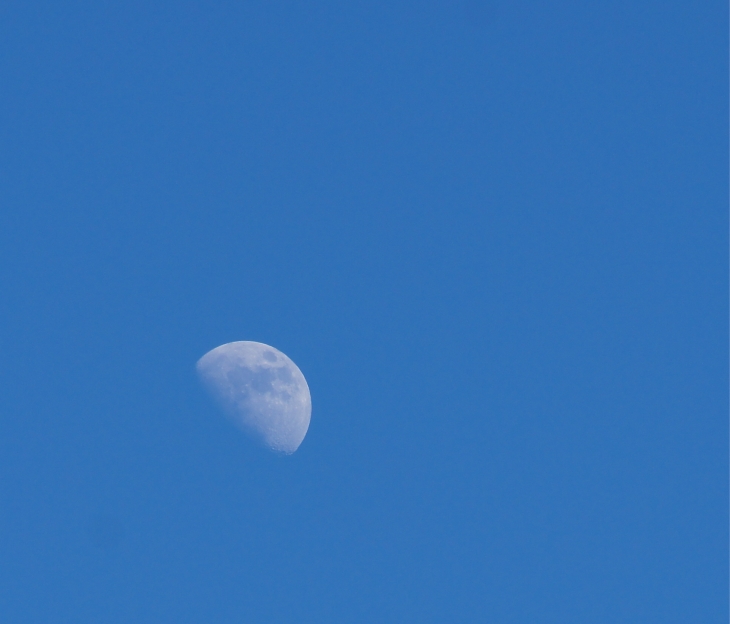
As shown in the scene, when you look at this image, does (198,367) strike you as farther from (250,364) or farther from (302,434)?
(302,434)

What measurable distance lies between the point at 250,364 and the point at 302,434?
4061 mm

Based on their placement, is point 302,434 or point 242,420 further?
point 302,434

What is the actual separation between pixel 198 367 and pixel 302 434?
557 centimetres

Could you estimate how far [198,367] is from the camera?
1860 inches

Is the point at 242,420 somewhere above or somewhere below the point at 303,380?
below

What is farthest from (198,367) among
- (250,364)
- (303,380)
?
(303,380)

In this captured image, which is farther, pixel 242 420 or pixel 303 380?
pixel 303 380

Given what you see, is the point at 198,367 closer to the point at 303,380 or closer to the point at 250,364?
the point at 250,364

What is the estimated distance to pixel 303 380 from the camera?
50062 millimetres

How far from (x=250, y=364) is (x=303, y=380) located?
3482 millimetres

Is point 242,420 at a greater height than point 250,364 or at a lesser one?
lesser

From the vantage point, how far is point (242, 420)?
148 ft
